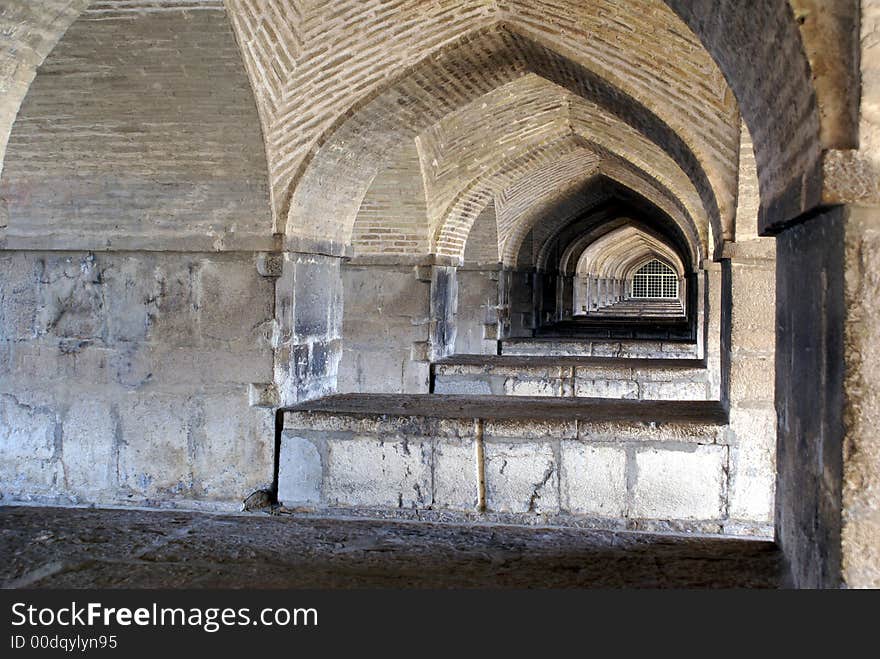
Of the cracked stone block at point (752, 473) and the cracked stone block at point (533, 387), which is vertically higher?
the cracked stone block at point (533, 387)

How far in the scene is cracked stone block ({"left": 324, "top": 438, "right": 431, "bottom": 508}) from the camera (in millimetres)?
5488

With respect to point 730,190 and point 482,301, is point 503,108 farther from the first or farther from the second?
point 482,301

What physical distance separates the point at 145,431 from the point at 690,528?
3361 millimetres

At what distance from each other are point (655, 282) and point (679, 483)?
3270 cm

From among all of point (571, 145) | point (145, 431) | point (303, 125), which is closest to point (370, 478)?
point (145, 431)

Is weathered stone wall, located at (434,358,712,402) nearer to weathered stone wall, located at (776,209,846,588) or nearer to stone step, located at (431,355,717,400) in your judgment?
stone step, located at (431,355,717,400)

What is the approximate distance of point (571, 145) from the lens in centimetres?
972

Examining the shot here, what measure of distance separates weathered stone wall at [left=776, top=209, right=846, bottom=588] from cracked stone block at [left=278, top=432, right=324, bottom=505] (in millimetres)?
3060

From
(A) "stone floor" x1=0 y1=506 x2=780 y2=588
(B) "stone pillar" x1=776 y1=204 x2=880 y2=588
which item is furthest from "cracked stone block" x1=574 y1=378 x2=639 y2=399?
(B) "stone pillar" x1=776 y1=204 x2=880 y2=588

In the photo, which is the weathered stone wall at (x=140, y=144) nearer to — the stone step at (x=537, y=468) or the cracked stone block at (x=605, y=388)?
the stone step at (x=537, y=468)

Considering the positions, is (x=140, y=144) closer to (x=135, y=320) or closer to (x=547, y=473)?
(x=135, y=320)

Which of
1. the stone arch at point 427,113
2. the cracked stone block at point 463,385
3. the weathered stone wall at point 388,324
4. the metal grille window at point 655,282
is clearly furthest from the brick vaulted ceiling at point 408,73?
the metal grille window at point 655,282

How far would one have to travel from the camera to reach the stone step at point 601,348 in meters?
10.6

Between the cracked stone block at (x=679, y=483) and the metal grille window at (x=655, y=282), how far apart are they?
32038 millimetres
